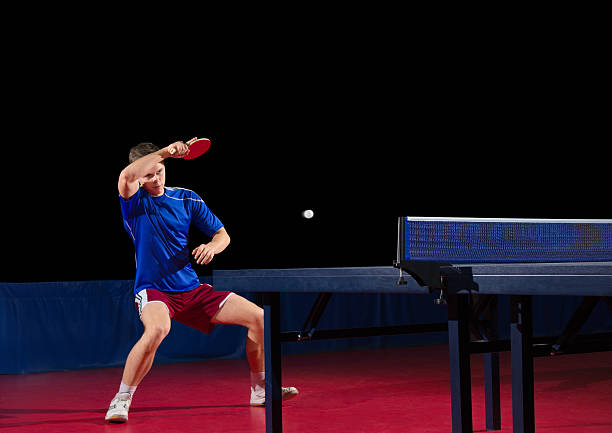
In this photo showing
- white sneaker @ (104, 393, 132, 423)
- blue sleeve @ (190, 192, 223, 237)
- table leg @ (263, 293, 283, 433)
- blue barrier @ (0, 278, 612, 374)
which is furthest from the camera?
blue barrier @ (0, 278, 612, 374)

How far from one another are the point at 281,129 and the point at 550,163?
164 inches

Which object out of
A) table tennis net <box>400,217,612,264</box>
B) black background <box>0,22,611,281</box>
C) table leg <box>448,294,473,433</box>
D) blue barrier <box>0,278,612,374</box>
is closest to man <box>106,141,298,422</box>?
table tennis net <box>400,217,612,264</box>

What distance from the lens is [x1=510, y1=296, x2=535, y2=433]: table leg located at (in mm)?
3195

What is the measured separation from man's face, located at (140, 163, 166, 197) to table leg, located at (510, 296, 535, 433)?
2.86m

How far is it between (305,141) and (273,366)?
28.0 ft

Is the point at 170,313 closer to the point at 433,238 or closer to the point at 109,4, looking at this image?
the point at 433,238

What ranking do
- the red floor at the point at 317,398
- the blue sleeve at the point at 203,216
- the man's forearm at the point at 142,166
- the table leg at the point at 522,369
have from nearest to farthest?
the table leg at the point at 522,369
the man's forearm at the point at 142,166
the red floor at the point at 317,398
the blue sleeve at the point at 203,216

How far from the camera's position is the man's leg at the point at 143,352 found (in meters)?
5.32

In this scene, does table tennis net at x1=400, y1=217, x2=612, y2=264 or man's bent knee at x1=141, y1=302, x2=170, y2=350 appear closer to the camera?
table tennis net at x1=400, y1=217, x2=612, y2=264

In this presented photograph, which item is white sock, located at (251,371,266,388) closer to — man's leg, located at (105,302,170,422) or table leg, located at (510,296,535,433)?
man's leg, located at (105,302,170,422)

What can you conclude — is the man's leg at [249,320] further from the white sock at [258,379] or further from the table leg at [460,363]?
the table leg at [460,363]

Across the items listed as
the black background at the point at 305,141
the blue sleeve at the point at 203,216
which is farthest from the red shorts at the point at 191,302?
the black background at the point at 305,141

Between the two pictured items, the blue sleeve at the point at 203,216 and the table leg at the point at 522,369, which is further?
the blue sleeve at the point at 203,216

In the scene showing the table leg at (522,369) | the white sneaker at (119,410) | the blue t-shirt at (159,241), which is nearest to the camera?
the table leg at (522,369)
